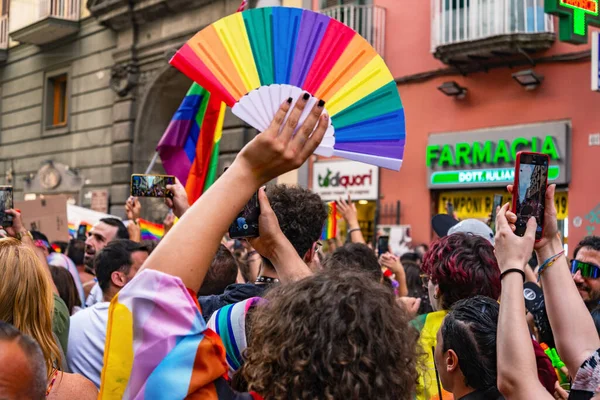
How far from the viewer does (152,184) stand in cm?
393

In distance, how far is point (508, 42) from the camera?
11.1 meters

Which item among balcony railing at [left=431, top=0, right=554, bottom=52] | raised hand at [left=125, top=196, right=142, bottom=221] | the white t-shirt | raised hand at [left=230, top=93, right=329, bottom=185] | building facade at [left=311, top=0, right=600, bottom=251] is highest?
balcony railing at [left=431, top=0, right=554, bottom=52]

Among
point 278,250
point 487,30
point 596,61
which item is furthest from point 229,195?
point 487,30

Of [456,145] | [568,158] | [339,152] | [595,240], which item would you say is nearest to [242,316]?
[339,152]

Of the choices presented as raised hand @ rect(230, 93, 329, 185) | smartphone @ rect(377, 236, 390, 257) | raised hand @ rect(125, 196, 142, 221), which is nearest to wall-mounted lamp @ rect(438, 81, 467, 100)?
smartphone @ rect(377, 236, 390, 257)

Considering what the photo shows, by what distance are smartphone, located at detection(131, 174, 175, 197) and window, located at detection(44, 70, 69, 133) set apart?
16.1 m

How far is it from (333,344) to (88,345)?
2159 mm

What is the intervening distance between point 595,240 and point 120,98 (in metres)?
13.8

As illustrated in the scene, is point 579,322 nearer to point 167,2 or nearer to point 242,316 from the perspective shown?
point 242,316

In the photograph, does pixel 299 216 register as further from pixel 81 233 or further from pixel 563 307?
pixel 81 233

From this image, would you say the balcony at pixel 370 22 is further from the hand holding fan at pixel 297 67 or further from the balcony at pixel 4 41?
the balcony at pixel 4 41

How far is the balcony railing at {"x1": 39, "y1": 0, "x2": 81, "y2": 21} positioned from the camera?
1834 centimetres

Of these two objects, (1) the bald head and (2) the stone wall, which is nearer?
(1) the bald head

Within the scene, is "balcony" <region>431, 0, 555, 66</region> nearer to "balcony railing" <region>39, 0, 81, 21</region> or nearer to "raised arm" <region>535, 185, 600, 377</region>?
"raised arm" <region>535, 185, 600, 377</region>
